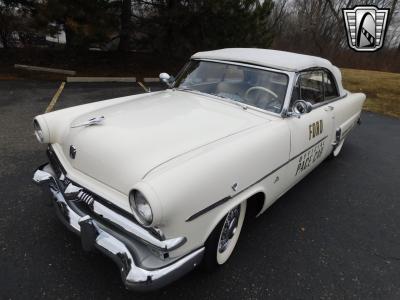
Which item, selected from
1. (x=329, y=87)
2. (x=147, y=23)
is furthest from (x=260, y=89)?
(x=147, y=23)

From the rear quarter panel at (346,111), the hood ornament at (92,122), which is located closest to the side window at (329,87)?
the rear quarter panel at (346,111)

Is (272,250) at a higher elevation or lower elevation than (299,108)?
lower

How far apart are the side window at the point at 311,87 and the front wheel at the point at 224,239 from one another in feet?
4.69

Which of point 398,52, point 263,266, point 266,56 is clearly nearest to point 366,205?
point 263,266

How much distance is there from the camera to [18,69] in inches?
417

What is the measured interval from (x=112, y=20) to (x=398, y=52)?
19.4m

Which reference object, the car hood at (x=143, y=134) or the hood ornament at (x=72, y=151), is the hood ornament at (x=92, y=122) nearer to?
the car hood at (x=143, y=134)

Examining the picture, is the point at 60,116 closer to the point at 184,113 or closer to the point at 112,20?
the point at 184,113

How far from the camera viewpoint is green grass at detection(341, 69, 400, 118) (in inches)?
363

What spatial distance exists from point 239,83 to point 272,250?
1.66 metres

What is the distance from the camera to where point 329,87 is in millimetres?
4031

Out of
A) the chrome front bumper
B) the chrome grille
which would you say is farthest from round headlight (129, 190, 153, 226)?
the chrome grille

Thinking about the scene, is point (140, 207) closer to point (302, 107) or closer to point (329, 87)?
point (302, 107)

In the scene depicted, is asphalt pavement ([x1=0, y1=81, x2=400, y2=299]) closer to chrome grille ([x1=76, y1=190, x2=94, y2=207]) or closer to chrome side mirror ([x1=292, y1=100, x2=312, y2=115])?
chrome grille ([x1=76, y1=190, x2=94, y2=207])
